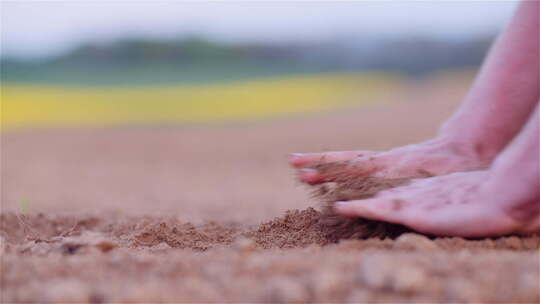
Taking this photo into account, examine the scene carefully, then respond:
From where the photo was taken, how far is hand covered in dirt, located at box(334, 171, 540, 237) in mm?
1609

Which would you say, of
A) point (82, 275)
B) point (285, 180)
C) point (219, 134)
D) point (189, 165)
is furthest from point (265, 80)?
point (82, 275)

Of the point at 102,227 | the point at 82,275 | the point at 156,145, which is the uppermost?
the point at 82,275

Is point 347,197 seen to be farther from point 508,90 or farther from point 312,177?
point 508,90

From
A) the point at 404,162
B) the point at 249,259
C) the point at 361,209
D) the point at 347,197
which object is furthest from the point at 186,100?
the point at 249,259

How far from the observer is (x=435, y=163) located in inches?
82.1

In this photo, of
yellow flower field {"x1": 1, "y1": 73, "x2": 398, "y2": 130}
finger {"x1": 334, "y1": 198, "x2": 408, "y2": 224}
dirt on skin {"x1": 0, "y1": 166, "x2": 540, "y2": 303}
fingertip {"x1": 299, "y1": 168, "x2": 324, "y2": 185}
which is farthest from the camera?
yellow flower field {"x1": 1, "y1": 73, "x2": 398, "y2": 130}

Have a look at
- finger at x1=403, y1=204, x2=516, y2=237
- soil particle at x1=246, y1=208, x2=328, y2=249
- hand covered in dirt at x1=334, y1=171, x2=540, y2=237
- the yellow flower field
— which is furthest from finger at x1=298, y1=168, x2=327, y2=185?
the yellow flower field

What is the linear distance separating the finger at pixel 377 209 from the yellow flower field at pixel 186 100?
11.6 meters

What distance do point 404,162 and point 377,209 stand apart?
0.41 meters

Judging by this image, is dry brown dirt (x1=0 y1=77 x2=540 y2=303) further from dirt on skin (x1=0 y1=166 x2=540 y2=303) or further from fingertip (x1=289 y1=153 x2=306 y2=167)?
fingertip (x1=289 y1=153 x2=306 y2=167)

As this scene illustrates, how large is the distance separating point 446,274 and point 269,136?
909cm

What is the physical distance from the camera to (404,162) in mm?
2109

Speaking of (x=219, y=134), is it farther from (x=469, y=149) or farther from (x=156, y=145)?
(x=469, y=149)

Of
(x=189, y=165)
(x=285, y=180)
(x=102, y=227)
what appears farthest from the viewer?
(x=189, y=165)
